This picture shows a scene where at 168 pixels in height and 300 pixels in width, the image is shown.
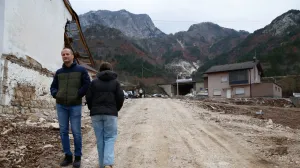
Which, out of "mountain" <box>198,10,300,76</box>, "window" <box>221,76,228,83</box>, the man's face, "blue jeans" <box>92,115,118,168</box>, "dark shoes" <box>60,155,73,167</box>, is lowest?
"dark shoes" <box>60,155,73,167</box>

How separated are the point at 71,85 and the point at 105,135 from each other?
102 centimetres

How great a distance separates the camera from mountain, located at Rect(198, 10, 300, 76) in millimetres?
53656

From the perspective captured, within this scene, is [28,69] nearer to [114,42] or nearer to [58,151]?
[58,151]

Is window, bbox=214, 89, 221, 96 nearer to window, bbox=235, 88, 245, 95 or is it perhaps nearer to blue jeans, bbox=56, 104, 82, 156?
window, bbox=235, 88, 245, 95

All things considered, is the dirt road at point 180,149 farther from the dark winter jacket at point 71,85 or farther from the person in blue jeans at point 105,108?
the dark winter jacket at point 71,85

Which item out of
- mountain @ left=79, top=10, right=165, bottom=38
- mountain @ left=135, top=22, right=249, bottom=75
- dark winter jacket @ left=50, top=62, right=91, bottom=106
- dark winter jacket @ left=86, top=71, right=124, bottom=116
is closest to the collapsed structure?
dark winter jacket @ left=50, top=62, right=91, bottom=106

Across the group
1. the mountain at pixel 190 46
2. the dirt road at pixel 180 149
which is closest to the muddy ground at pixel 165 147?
the dirt road at pixel 180 149

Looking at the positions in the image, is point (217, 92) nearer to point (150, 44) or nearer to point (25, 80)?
point (25, 80)

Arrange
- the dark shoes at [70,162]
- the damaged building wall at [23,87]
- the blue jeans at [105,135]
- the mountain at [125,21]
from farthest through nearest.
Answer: the mountain at [125,21], the damaged building wall at [23,87], the dark shoes at [70,162], the blue jeans at [105,135]

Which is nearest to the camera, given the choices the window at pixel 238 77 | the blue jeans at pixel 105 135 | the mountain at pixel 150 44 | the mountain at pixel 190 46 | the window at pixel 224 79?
the blue jeans at pixel 105 135

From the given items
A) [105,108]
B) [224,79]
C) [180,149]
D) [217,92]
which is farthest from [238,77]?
[105,108]

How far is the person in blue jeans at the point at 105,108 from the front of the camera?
396cm

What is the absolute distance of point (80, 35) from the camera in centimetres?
1658

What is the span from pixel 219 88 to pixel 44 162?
129ft
